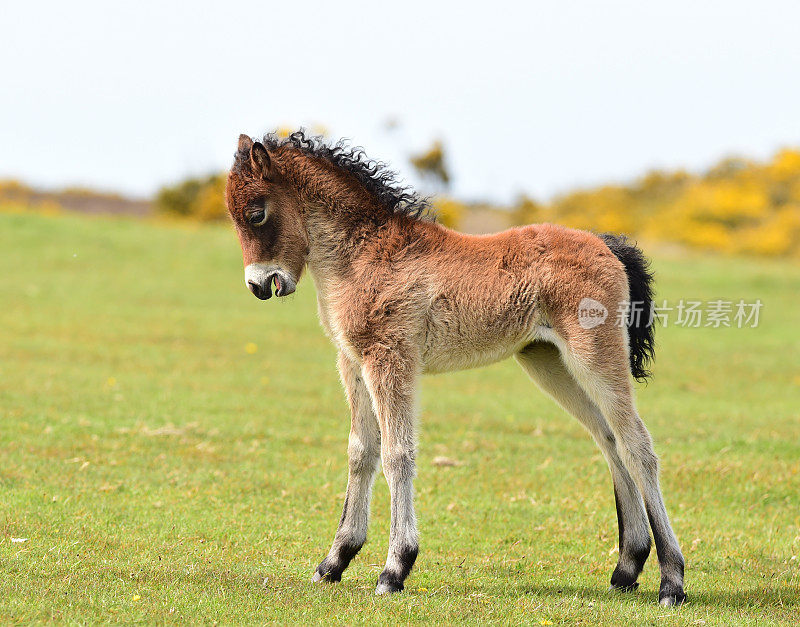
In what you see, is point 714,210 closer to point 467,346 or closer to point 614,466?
point 614,466

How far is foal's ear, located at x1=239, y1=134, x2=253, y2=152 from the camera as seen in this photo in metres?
6.65

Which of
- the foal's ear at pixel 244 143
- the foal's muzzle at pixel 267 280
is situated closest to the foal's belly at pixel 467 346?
the foal's muzzle at pixel 267 280

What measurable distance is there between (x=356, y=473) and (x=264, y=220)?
1949mm

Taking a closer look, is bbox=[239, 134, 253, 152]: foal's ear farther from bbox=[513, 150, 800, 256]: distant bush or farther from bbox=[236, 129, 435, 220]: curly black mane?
bbox=[513, 150, 800, 256]: distant bush

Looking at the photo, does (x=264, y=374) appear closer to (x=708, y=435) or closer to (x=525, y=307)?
(x=708, y=435)

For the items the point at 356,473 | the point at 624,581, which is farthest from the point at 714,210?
the point at 356,473

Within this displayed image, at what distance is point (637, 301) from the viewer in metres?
6.91

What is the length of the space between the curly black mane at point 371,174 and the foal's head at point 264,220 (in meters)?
0.38

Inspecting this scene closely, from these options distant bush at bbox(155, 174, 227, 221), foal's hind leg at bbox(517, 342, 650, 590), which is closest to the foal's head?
foal's hind leg at bbox(517, 342, 650, 590)

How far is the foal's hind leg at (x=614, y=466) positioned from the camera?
23.0ft

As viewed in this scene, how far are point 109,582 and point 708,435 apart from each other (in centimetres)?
930

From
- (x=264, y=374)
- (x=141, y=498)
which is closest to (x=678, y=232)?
(x=264, y=374)

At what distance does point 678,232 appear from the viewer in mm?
57188

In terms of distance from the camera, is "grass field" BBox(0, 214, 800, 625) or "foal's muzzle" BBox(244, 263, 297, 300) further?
"foal's muzzle" BBox(244, 263, 297, 300)
